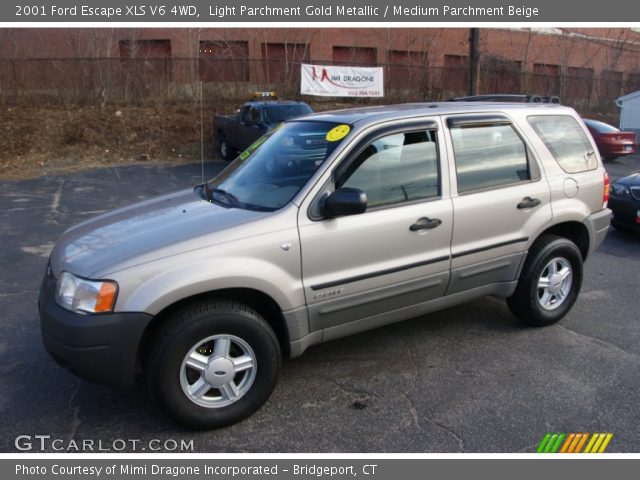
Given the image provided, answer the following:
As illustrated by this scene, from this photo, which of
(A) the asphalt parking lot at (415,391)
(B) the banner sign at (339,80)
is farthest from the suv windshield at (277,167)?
(B) the banner sign at (339,80)

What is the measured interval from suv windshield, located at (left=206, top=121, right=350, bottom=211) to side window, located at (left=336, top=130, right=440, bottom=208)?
227 mm

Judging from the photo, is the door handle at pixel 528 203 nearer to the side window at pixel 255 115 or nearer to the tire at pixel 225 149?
the side window at pixel 255 115

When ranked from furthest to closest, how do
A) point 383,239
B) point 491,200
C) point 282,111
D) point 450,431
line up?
point 282,111 → point 491,200 → point 383,239 → point 450,431

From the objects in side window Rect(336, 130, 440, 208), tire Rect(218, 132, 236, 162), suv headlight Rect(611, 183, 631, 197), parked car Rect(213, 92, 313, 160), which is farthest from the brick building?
side window Rect(336, 130, 440, 208)

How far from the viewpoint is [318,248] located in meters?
3.30

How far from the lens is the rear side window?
175 inches

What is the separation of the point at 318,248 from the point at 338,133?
2.86ft

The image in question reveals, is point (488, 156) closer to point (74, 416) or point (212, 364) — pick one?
point (212, 364)

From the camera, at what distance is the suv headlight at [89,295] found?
9.37 ft

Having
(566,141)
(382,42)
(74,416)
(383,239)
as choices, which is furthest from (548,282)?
(382,42)

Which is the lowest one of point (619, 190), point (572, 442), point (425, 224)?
point (572, 442)

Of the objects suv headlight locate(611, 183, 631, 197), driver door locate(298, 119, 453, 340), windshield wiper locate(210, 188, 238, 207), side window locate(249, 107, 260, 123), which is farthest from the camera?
side window locate(249, 107, 260, 123)

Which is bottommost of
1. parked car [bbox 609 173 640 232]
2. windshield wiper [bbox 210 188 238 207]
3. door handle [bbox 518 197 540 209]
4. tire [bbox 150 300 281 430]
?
tire [bbox 150 300 281 430]

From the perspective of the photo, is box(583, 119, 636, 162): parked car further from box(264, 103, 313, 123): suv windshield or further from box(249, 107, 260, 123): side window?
box(249, 107, 260, 123): side window
